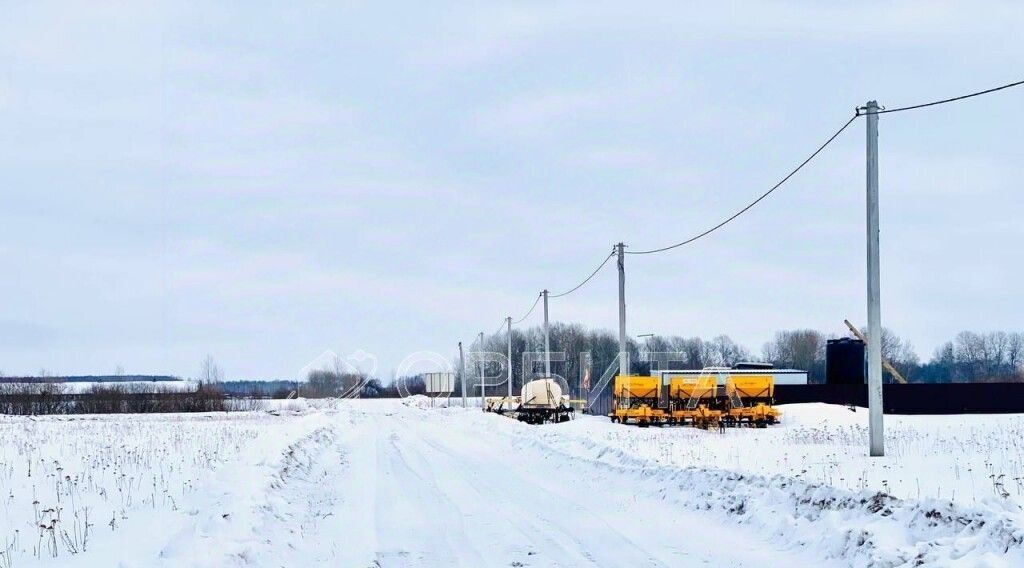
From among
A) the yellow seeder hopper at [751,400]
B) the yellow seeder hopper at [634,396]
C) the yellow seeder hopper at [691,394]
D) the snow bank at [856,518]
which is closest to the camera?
the snow bank at [856,518]

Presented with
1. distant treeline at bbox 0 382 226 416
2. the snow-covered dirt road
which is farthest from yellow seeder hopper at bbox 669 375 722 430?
distant treeline at bbox 0 382 226 416

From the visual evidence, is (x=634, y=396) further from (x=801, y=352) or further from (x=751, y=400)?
(x=801, y=352)

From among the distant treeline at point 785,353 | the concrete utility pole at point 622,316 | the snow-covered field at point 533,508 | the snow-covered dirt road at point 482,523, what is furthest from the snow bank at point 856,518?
the distant treeline at point 785,353

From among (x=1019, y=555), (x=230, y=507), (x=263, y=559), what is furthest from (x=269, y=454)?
(x=1019, y=555)

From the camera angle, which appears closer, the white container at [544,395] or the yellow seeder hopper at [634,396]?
the yellow seeder hopper at [634,396]

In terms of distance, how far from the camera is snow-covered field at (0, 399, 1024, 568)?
29.6ft

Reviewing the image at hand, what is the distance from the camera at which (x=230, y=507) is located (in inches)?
432

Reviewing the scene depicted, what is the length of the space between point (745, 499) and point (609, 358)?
108m

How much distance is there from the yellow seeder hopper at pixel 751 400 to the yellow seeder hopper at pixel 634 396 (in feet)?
8.97

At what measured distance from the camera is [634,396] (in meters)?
37.5

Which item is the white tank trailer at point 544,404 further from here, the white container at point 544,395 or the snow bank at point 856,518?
the snow bank at point 856,518

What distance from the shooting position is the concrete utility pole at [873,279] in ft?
56.7

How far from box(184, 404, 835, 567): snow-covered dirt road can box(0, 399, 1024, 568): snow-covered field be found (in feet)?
0.14

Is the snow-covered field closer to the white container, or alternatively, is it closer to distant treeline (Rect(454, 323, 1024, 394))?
the white container
